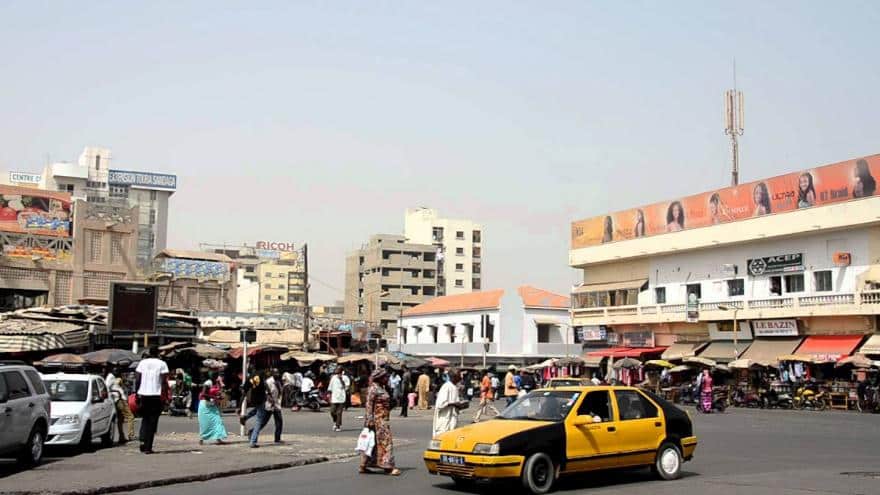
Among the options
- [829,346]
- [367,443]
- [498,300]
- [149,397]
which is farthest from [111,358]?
[498,300]

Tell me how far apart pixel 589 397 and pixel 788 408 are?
31119mm

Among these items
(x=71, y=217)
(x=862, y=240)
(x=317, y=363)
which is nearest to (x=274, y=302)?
(x=71, y=217)

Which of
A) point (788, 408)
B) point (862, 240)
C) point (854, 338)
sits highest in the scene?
point (862, 240)

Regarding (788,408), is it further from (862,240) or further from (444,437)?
(444,437)

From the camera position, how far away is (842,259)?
4419 cm

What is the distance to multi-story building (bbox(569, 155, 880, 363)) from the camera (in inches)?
1715

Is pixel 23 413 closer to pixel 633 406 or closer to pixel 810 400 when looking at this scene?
pixel 633 406

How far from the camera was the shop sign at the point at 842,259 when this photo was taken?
44031mm

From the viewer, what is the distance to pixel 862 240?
43750 millimetres

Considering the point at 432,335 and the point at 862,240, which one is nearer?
the point at 862,240

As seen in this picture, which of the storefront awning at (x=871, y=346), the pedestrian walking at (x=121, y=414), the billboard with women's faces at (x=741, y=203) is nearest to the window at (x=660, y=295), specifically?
Answer: the billboard with women's faces at (x=741, y=203)

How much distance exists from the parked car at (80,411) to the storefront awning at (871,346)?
3243 centimetres

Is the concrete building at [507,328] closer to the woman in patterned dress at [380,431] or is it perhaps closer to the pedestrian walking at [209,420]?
the pedestrian walking at [209,420]

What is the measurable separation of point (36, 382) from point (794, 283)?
1588 inches
